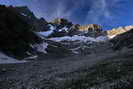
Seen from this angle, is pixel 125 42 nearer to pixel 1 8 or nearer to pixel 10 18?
pixel 10 18

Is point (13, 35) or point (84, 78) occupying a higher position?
point (13, 35)

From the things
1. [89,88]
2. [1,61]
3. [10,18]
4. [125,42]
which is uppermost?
[10,18]

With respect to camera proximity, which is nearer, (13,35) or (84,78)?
(84,78)

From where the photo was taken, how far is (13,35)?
85.4 m

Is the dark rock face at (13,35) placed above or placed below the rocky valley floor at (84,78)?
above

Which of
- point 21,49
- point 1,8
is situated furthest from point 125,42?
point 1,8

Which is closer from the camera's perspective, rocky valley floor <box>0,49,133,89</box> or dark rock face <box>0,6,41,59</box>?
rocky valley floor <box>0,49,133,89</box>

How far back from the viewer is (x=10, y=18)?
3504 inches

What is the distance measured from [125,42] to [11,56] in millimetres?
39393

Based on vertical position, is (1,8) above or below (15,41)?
above

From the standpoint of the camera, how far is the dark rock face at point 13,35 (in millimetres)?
78312

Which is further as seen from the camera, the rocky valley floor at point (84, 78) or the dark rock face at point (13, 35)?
the dark rock face at point (13, 35)

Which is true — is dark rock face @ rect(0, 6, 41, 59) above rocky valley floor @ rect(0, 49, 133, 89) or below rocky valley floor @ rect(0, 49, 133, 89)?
above

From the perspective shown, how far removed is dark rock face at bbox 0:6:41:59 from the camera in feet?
257
